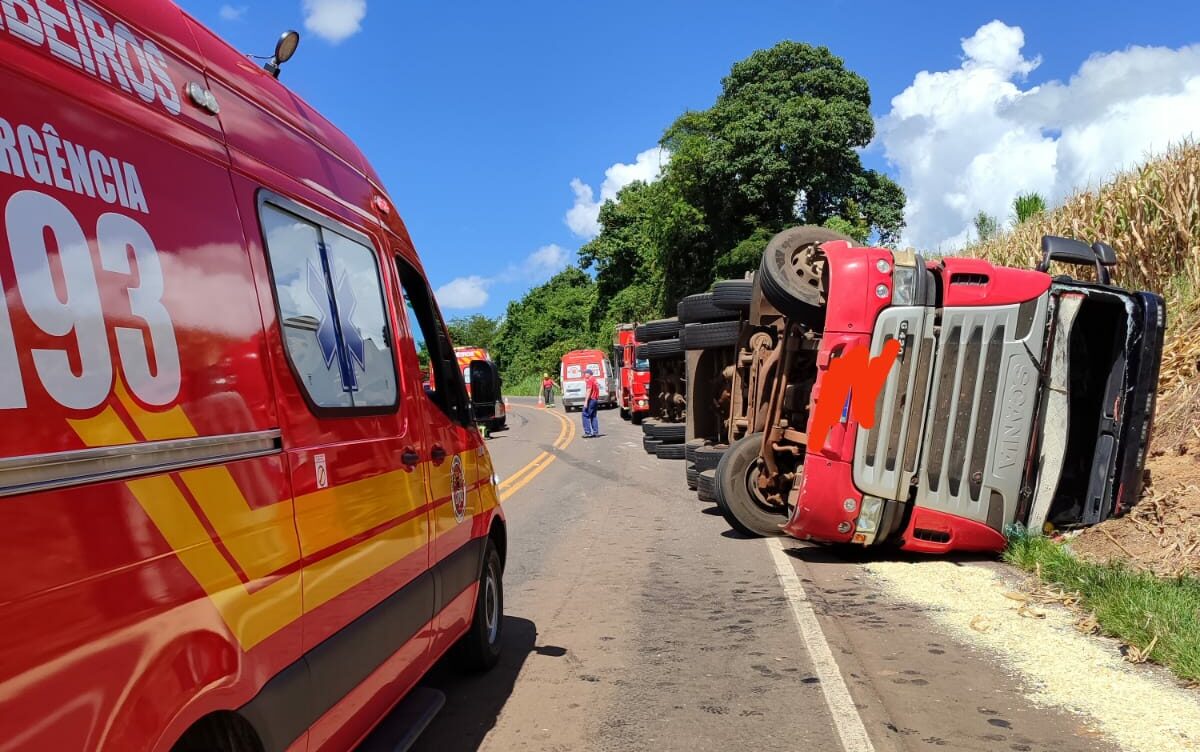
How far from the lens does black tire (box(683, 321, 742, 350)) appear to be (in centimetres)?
1147

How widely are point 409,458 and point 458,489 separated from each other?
31.8 inches

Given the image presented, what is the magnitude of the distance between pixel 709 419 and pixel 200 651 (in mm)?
11640

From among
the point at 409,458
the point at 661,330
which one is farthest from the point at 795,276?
the point at 661,330

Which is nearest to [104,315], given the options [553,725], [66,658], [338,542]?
[66,658]

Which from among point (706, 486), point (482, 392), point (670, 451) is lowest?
point (670, 451)

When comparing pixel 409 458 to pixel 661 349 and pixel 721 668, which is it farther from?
pixel 661 349

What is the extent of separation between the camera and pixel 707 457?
11055mm

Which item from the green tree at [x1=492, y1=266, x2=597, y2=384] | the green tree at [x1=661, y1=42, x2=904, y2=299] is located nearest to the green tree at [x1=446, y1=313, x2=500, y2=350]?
the green tree at [x1=492, y1=266, x2=597, y2=384]

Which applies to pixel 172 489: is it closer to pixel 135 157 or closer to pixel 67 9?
pixel 135 157

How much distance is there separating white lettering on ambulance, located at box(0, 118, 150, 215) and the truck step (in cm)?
235

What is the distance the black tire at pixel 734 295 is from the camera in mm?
11000

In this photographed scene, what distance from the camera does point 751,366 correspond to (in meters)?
10.3

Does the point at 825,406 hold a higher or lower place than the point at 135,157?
lower

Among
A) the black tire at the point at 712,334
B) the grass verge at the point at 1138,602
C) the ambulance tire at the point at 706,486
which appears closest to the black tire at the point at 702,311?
the black tire at the point at 712,334
